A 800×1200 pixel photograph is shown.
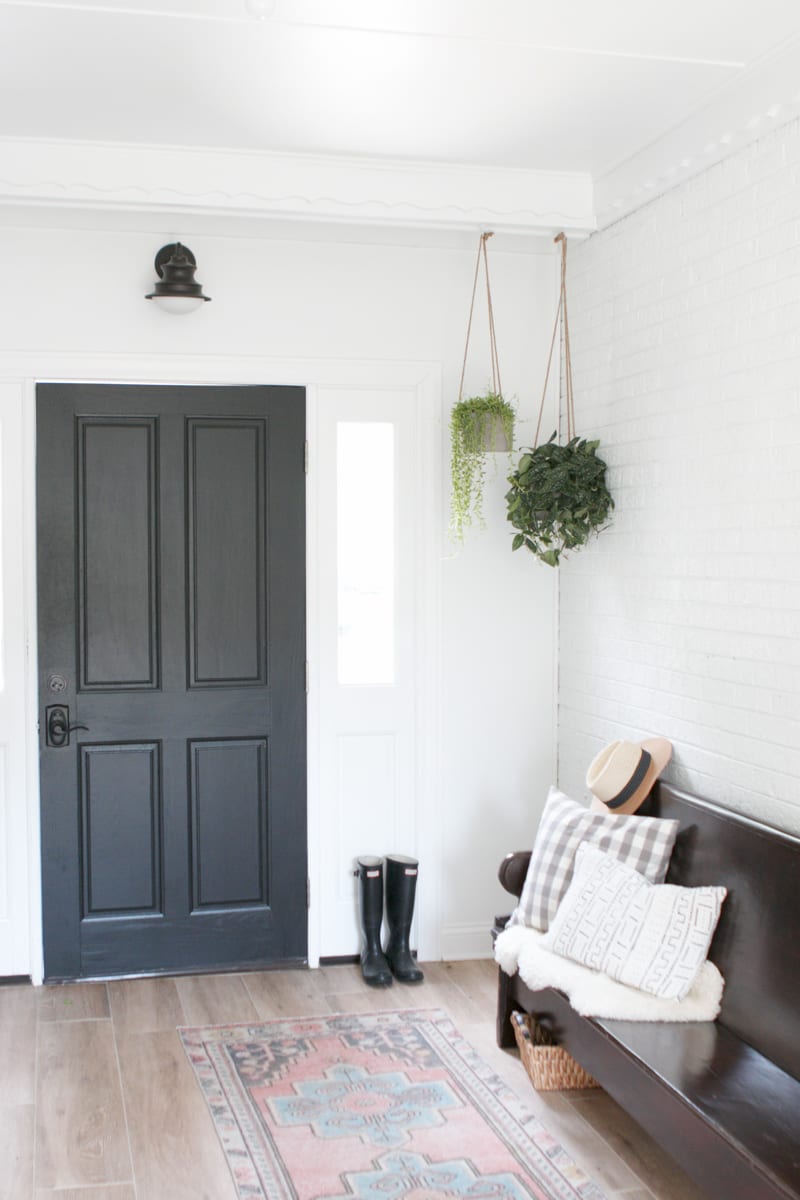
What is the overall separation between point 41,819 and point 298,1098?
1.44 metres

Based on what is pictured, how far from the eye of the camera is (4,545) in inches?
158

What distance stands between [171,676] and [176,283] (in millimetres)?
1349

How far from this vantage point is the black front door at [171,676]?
4078 millimetres

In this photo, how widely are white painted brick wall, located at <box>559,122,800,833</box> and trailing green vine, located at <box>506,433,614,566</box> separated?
3.4 inches

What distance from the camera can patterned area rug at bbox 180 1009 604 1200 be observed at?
276 cm

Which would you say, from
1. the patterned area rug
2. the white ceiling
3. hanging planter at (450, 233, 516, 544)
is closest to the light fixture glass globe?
the white ceiling

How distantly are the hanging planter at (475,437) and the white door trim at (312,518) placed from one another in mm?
112

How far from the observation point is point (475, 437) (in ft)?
13.3

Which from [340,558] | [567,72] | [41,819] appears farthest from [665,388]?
[41,819]

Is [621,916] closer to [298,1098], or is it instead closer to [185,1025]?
[298,1098]

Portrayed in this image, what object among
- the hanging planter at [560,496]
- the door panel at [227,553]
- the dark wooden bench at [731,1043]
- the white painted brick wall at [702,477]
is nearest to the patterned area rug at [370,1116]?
the dark wooden bench at [731,1043]

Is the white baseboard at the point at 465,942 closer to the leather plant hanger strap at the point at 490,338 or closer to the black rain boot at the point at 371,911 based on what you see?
the black rain boot at the point at 371,911

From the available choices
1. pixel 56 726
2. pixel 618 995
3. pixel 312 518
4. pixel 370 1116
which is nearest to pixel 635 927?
pixel 618 995

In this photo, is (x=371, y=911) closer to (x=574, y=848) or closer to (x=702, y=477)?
(x=574, y=848)
